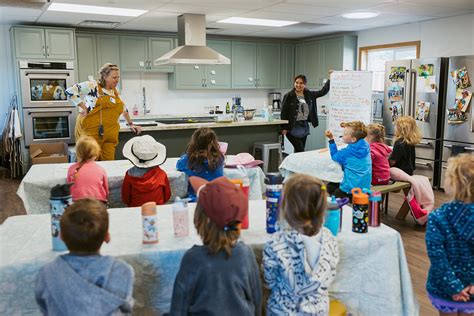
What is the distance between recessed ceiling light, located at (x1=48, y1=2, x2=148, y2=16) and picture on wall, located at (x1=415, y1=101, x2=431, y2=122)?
11.7 ft

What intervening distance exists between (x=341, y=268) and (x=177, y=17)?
15.1ft

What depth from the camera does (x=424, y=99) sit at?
5.72m

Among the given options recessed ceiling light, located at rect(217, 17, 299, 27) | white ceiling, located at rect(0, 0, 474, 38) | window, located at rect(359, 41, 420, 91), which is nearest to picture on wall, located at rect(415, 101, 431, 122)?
white ceiling, located at rect(0, 0, 474, 38)

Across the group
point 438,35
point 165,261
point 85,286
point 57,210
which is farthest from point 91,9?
point 85,286

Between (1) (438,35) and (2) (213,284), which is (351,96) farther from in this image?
(2) (213,284)

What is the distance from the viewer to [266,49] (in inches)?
328

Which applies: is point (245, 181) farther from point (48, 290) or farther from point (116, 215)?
point (48, 290)

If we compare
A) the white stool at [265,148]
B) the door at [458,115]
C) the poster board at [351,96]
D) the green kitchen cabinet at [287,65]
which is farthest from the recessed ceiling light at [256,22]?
the door at [458,115]

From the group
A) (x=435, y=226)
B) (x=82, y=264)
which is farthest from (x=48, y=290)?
(x=435, y=226)

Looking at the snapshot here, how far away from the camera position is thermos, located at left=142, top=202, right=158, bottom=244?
1815mm

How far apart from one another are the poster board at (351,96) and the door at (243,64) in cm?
205

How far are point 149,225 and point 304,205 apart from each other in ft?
2.05

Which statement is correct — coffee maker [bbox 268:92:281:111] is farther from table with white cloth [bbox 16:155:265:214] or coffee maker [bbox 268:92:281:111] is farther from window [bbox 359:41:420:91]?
table with white cloth [bbox 16:155:265:214]

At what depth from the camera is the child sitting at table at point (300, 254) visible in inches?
64.3
